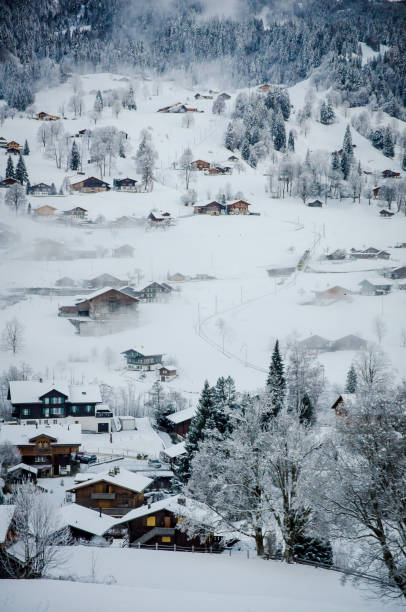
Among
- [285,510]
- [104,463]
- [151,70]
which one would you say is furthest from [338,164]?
[151,70]

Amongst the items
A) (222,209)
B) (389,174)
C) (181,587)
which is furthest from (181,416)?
(389,174)

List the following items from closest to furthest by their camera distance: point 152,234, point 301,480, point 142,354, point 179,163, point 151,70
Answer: point 301,480, point 142,354, point 152,234, point 179,163, point 151,70

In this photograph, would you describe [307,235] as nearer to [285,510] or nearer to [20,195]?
[20,195]

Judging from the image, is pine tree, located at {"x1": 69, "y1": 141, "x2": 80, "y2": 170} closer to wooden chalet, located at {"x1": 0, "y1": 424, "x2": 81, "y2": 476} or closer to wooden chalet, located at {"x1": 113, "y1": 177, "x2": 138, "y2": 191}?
wooden chalet, located at {"x1": 113, "y1": 177, "x2": 138, "y2": 191}

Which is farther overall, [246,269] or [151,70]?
[151,70]

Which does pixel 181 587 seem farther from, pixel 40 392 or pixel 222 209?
pixel 222 209
